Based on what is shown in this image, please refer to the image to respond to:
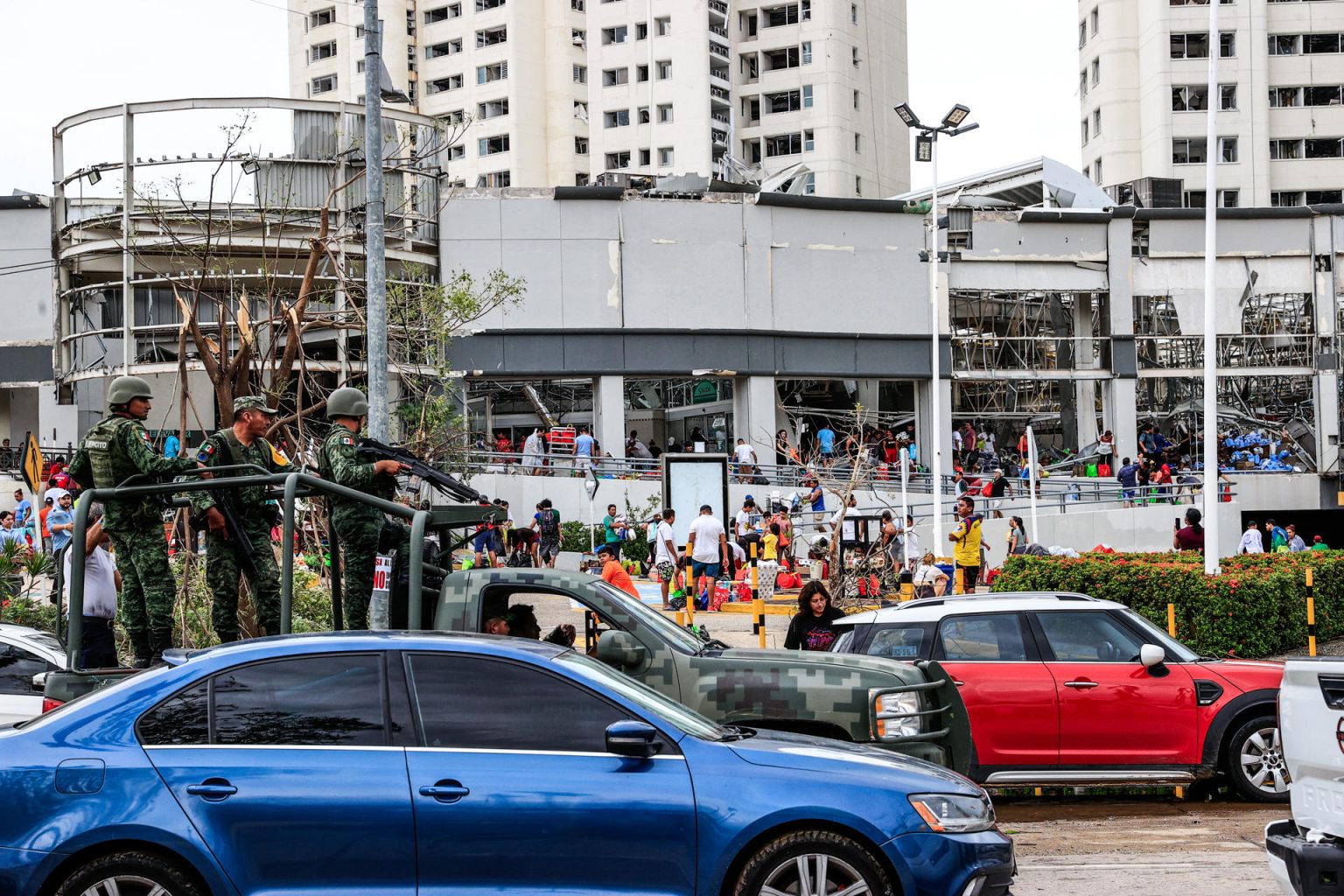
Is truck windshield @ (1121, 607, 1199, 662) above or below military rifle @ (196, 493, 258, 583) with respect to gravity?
below

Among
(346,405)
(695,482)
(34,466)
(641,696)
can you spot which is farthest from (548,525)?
(641,696)

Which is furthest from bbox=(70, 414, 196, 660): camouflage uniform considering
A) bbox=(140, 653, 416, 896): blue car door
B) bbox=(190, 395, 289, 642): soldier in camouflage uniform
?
bbox=(140, 653, 416, 896): blue car door

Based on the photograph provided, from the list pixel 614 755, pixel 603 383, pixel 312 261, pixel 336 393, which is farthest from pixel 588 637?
pixel 603 383

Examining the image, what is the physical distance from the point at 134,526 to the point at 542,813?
469cm

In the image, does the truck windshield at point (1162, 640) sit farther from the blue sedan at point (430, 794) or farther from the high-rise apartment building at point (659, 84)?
the high-rise apartment building at point (659, 84)

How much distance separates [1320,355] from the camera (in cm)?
4469

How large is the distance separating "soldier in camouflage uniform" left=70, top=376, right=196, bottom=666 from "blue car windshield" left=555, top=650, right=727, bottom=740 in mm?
3917

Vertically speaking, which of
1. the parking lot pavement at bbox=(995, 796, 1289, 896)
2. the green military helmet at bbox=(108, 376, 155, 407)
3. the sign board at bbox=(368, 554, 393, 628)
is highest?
the green military helmet at bbox=(108, 376, 155, 407)

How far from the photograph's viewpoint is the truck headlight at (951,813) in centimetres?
616

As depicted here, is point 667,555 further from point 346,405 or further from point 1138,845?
point 1138,845

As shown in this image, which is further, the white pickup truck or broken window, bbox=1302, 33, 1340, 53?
broken window, bbox=1302, 33, 1340, 53

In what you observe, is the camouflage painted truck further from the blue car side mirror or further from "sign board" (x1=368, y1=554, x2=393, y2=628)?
the blue car side mirror

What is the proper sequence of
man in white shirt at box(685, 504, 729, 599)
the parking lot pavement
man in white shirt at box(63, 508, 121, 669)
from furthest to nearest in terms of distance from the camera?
man in white shirt at box(685, 504, 729, 599)
man in white shirt at box(63, 508, 121, 669)
the parking lot pavement

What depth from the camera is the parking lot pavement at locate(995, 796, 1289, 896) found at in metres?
8.13
